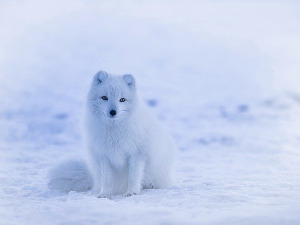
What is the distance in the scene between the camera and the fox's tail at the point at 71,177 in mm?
4359

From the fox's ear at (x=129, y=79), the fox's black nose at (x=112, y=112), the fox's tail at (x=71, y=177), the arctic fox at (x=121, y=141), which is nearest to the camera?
the fox's black nose at (x=112, y=112)

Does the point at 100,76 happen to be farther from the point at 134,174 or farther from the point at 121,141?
the point at 134,174

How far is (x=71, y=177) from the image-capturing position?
14.4ft

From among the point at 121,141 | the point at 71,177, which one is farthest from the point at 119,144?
the point at 71,177

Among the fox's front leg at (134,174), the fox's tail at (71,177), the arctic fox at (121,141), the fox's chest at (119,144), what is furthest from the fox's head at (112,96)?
the fox's tail at (71,177)

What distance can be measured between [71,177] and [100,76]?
1.12 metres

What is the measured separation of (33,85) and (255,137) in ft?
24.0

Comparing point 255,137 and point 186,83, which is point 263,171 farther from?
point 186,83

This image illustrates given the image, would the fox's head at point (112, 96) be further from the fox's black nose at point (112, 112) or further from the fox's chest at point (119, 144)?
the fox's chest at point (119, 144)

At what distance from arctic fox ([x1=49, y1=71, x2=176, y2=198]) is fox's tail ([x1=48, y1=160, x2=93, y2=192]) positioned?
32 mm

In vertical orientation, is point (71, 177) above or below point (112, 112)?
below

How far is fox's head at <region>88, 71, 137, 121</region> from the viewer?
3.77 m

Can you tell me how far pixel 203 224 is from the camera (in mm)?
2848

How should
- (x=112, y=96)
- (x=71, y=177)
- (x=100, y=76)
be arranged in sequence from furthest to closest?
(x=71, y=177) → (x=100, y=76) → (x=112, y=96)
